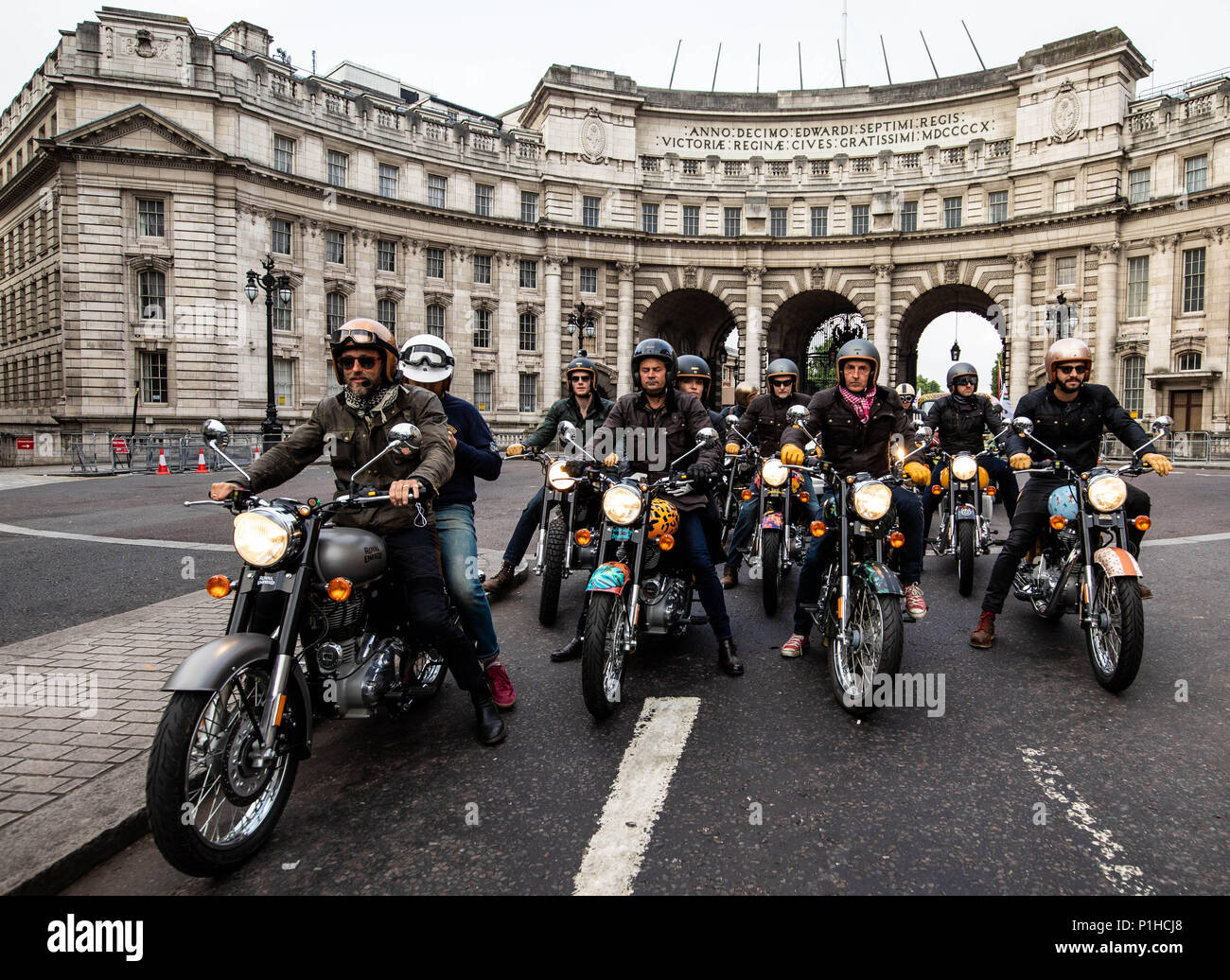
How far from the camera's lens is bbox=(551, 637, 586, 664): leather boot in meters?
5.00

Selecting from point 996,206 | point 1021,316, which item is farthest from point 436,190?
point 1021,316

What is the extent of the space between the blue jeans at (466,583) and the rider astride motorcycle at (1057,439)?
3.43 meters

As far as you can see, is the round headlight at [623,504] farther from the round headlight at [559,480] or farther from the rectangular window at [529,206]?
the rectangular window at [529,206]

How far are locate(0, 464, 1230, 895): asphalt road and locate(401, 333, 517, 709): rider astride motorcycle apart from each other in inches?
15.9

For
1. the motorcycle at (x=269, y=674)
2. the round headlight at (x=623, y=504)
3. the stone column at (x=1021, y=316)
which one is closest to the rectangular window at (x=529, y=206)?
the stone column at (x=1021, y=316)

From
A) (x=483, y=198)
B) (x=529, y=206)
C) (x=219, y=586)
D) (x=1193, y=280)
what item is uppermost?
(x=483, y=198)

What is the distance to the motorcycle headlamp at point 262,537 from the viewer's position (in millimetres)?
2902

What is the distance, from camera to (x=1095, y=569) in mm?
4723

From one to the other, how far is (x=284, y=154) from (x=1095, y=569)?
4047 centimetres

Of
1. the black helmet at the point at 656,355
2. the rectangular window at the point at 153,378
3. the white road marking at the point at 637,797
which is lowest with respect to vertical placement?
the white road marking at the point at 637,797

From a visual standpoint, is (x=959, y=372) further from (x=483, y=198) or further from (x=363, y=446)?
(x=483, y=198)

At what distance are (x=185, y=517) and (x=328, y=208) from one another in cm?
3072
